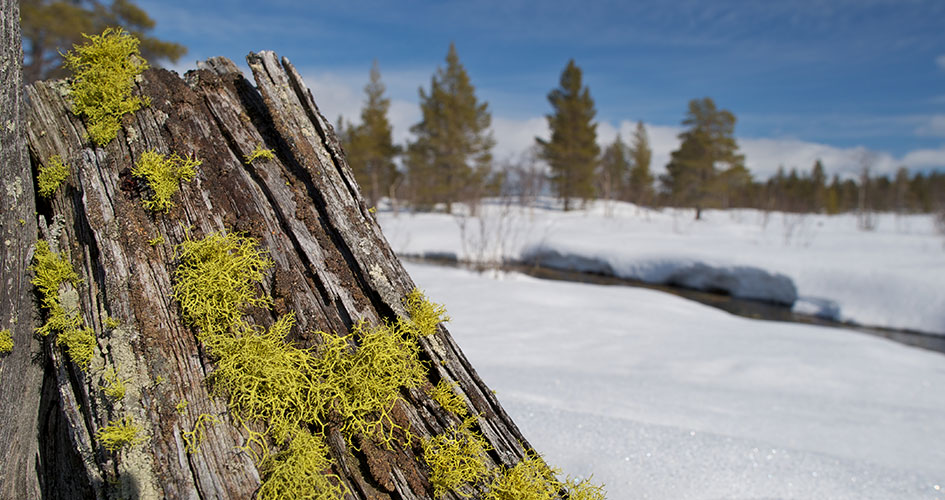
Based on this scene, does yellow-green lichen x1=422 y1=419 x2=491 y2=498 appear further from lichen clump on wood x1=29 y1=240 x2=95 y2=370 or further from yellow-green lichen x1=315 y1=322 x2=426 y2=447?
lichen clump on wood x1=29 y1=240 x2=95 y2=370

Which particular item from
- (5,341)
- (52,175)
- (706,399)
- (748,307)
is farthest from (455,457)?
(748,307)

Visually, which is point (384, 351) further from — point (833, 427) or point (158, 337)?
point (833, 427)

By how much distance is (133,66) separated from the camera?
1.39 m

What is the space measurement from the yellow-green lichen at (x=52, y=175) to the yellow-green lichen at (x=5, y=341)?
0.39 metres

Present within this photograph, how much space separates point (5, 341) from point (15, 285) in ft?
0.47

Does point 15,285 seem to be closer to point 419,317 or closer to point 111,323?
point 111,323

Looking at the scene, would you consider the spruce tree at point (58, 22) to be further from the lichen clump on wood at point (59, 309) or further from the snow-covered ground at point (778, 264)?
the lichen clump on wood at point (59, 309)

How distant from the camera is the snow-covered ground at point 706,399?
70.4 inches

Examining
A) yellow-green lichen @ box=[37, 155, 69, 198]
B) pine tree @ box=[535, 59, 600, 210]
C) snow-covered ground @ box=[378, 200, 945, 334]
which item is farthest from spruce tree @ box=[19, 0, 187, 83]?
pine tree @ box=[535, 59, 600, 210]

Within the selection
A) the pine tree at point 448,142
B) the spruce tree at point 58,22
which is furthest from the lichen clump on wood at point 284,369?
the pine tree at point 448,142

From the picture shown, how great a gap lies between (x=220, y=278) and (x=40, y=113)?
795 millimetres

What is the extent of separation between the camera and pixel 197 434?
1040mm

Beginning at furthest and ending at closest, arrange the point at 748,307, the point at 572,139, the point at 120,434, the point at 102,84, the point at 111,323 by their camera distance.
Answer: the point at 572,139 → the point at 748,307 → the point at 102,84 → the point at 111,323 → the point at 120,434

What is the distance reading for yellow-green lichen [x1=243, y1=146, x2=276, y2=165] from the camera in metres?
1.35
